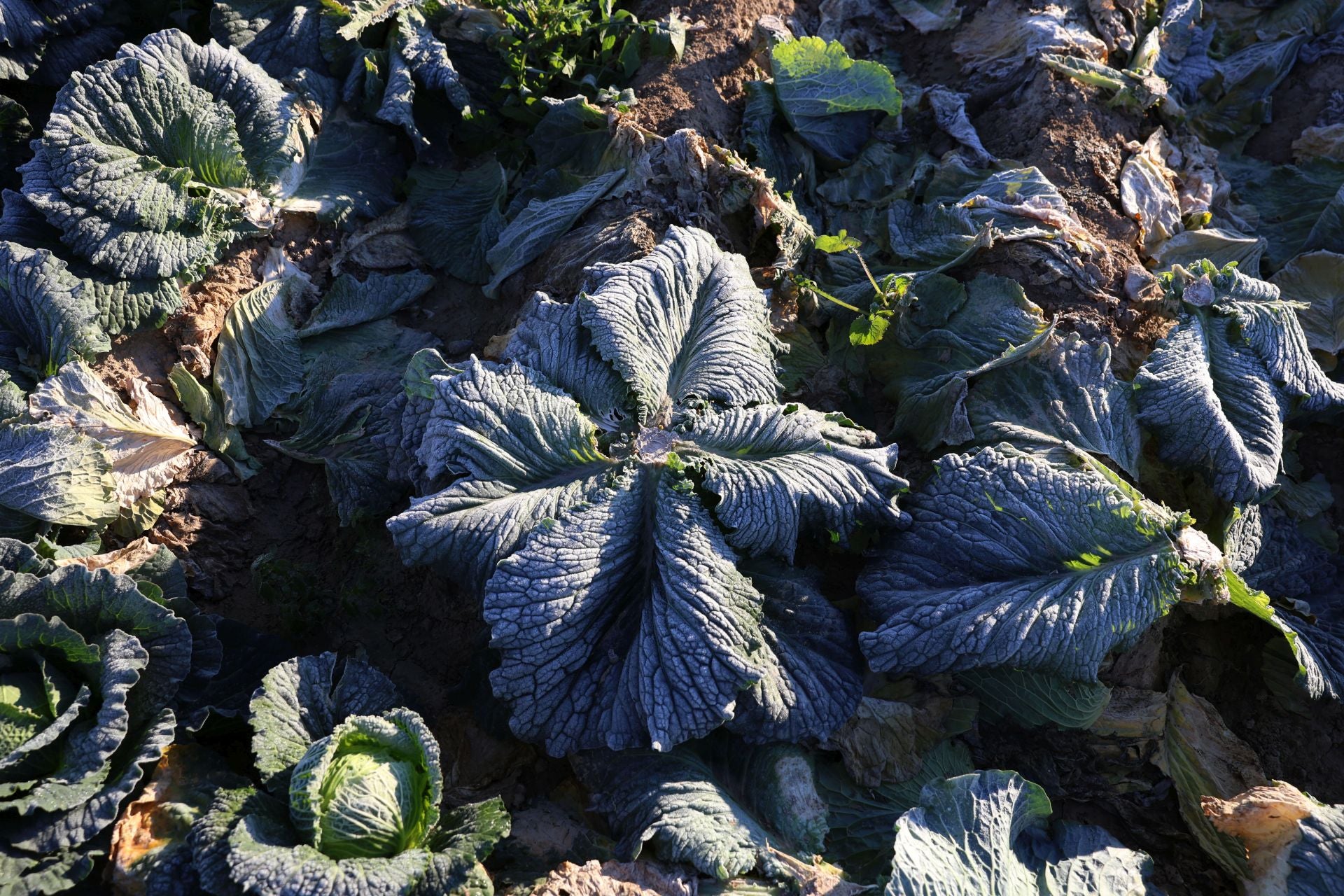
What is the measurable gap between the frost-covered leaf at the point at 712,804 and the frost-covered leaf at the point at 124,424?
6.76 feet

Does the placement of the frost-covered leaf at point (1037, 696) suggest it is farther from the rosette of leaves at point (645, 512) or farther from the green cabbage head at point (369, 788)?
the green cabbage head at point (369, 788)

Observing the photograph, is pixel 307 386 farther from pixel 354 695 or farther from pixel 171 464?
pixel 354 695

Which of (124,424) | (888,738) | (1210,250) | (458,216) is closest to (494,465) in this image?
(124,424)

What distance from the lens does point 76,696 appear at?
2.92m

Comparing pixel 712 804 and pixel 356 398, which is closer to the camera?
pixel 712 804

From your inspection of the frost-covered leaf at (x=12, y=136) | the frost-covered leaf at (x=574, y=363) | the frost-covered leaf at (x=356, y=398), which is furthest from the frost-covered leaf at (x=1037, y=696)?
the frost-covered leaf at (x=12, y=136)

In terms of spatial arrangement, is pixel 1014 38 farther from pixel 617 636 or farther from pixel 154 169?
pixel 154 169

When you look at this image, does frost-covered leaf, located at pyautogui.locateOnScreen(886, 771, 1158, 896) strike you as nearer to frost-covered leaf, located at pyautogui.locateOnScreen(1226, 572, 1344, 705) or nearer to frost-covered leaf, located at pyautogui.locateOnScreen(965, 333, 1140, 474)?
frost-covered leaf, located at pyautogui.locateOnScreen(1226, 572, 1344, 705)

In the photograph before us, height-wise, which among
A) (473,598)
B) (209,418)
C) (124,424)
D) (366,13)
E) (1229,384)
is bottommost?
(473,598)

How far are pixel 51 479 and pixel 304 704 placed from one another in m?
1.31

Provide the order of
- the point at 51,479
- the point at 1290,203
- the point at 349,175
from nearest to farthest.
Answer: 1. the point at 51,479
2. the point at 349,175
3. the point at 1290,203

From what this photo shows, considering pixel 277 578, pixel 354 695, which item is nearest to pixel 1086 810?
pixel 354 695

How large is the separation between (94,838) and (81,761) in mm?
232

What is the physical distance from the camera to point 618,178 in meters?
4.36
